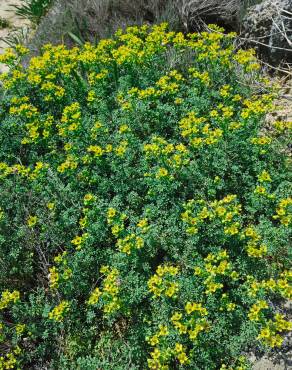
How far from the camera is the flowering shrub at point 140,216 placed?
2.95 m

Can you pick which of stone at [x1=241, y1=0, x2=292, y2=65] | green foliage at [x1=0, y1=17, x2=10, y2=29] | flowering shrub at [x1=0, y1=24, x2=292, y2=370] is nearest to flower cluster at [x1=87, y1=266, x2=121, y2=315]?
flowering shrub at [x1=0, y1=24, x2=292, y2=370]

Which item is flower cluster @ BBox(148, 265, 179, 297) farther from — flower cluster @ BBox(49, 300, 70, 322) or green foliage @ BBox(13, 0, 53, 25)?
green foliage @ BBox(13, 0, 53, 25)

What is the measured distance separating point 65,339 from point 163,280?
1016mm

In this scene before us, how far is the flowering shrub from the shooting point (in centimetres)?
295

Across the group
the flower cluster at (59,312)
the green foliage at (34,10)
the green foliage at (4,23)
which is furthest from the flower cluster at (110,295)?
the green foliage at (4,23)

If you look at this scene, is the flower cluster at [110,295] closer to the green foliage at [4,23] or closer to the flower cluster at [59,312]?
the flower cluster at [59,312]

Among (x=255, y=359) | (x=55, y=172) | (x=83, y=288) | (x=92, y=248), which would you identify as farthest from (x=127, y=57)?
(x=255, y=359)

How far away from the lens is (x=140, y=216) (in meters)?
3.41

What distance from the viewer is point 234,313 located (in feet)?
9.89

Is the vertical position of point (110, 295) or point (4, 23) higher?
point (4, 23)

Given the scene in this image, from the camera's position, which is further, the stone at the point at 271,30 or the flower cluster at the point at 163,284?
the stone at the point at 271,30

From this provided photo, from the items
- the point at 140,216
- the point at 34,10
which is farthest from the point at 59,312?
the point at 34,10

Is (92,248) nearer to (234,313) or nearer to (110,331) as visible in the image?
(110,331)

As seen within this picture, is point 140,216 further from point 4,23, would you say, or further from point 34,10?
point 4,23
